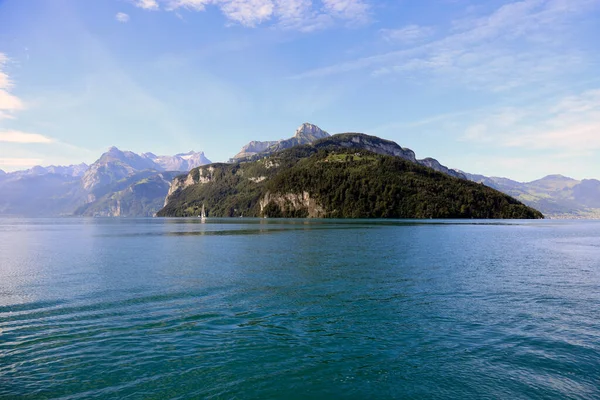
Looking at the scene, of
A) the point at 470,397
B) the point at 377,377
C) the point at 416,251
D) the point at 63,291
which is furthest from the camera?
the point at 416,251

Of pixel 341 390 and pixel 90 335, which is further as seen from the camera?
pixel 90 335

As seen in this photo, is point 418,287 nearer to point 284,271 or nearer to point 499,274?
point 499,274

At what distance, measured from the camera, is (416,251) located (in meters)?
62.1

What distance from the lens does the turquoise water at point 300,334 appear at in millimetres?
15250

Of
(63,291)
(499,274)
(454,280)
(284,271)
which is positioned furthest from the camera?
(284,271)

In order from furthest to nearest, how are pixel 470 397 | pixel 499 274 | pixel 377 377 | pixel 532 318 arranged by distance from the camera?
1. pixel 499 274
2. pixel 532 318
3. pixel 377 377
4. pixel 470 397

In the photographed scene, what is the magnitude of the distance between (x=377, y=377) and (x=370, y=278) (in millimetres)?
22656

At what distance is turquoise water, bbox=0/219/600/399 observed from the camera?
1525cm

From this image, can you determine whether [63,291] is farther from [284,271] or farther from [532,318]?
[532,318]

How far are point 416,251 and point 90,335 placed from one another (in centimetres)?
5172

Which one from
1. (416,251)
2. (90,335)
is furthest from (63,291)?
(416,251)

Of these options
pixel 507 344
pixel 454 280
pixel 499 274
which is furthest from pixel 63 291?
pixel 499 274

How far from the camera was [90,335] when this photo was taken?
2111 centimetres

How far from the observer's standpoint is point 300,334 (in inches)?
842
